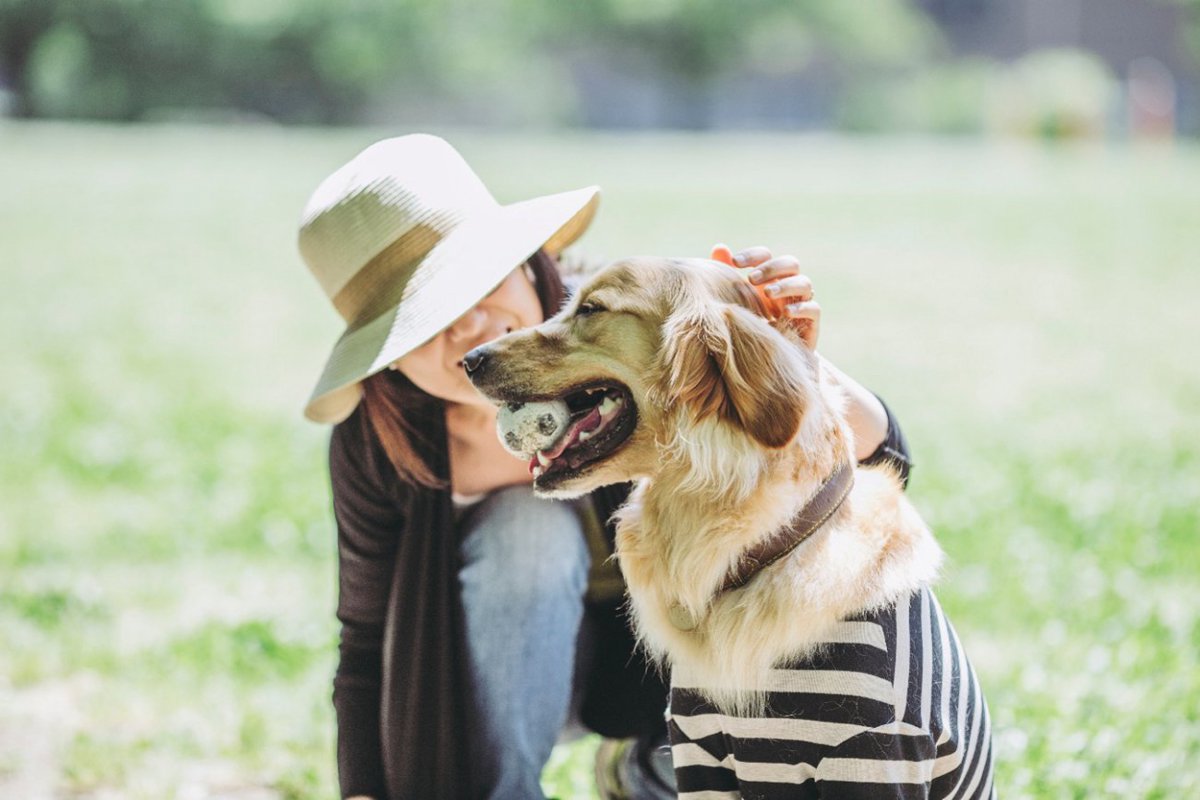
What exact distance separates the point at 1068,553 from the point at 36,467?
4908mm

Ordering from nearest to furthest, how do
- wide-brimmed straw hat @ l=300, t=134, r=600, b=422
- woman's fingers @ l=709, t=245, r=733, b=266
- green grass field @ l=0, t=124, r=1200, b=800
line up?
woman's fingers @ l=709, t=245, r=733, b=266, wide-brimmed straw hat @ l=300, t=134, r=600, b=422, green grass field @ l=0, t=124, r=1200, b=800

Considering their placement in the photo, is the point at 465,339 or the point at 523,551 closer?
the point at 465,339

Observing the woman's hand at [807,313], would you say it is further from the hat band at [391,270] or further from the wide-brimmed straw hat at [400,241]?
the hat band at [391,270]

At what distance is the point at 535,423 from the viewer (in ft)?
7.57

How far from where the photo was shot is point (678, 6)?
4466cm

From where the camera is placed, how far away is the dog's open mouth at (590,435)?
230 centimetres

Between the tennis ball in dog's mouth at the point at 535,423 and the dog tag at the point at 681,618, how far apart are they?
392 millimetres

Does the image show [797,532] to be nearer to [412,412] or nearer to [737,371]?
[737,371]

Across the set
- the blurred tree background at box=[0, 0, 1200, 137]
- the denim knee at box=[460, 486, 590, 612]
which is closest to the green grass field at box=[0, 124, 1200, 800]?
the denim knee at box=[460, 486, 590, 612]

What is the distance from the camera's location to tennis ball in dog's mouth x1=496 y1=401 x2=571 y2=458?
231 centimetres

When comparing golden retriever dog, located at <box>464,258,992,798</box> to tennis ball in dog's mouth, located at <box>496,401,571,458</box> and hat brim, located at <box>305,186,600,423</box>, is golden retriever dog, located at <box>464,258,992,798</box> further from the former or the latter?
hat brim, located at <box>305,186,600,423</box>

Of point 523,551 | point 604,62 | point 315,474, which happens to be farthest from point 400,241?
point 604,62

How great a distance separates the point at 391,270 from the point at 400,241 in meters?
0.08

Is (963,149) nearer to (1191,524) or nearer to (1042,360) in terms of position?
(1042,360)
